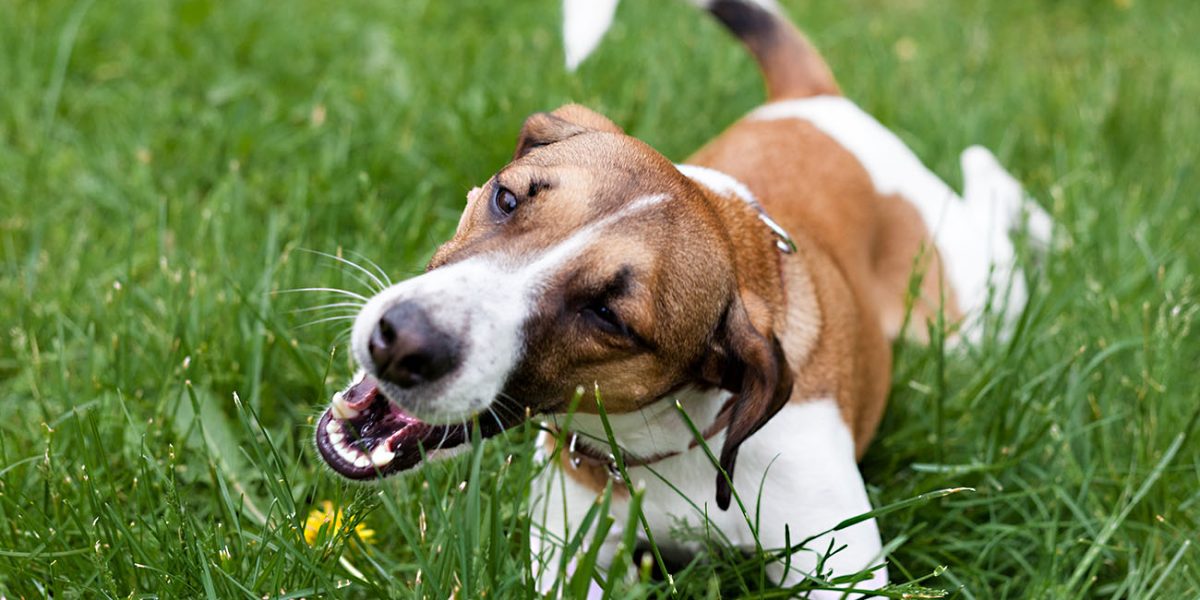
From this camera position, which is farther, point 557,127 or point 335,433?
point 557,127

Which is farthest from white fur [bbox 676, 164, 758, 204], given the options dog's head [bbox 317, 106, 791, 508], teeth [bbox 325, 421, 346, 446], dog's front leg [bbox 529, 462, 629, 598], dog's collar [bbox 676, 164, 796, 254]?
teeth [bbox 325, 421, 346, 446]

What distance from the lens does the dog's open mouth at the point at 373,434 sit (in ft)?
8.87

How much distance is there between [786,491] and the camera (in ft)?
10.2

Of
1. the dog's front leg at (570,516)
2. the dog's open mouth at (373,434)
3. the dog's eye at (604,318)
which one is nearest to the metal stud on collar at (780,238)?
the dog's eye at (604,318)

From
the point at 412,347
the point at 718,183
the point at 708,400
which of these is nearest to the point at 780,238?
the point at 718,183

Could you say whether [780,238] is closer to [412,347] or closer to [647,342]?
[647,342]

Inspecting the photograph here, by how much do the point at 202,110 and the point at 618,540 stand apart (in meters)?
3.06

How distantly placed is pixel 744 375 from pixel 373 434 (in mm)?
896

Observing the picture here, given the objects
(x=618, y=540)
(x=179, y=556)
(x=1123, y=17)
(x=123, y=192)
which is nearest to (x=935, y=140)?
(x=1123, y=17)

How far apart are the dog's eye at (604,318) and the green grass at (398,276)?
1.10ft

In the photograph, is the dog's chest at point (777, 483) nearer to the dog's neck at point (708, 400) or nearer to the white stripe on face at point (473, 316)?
the dog's neck at point (708, 400)

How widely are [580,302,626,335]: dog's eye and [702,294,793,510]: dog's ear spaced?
11.9 inches

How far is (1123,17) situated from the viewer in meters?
7.38

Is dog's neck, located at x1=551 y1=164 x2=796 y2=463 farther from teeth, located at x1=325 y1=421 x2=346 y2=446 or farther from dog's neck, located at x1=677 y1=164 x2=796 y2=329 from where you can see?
teeth, located at x1=325 y1=421 x2=346 y2=446
